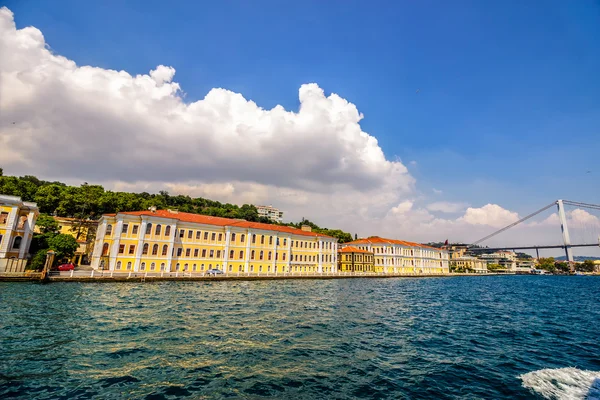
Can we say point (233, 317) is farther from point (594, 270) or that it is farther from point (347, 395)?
point (594, 270)

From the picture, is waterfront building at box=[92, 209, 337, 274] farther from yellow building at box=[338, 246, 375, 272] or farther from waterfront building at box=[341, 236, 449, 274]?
waterfront building at box=[341, 236, 449, 274]

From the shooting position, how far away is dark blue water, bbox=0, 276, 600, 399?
848 centimetres

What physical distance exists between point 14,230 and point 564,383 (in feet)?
169

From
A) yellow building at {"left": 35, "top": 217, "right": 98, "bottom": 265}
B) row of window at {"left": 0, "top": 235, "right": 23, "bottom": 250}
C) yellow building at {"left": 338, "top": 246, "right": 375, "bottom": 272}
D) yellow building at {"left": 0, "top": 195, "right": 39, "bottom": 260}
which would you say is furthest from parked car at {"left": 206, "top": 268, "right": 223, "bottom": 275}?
yellow building at {"left": 338, "top": 246, "right": 375, "bottom": 272}

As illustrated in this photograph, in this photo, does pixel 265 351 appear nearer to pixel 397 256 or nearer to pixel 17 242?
pixel 17 242

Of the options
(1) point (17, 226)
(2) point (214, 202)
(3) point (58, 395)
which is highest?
(2) point (214, 202)

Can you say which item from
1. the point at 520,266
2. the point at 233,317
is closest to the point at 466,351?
the point at 233,317

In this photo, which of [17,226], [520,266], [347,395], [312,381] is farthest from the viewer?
[520,266]

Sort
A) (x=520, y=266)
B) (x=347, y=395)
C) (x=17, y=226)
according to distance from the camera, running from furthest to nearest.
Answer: (x=520, y=266) < (x=17, y=226) < (x=347, y=395)

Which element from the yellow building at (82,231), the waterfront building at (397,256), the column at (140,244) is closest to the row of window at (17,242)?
the column at (140,244)

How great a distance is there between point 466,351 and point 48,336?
1839 centimetres

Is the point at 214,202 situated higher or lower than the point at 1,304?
higher

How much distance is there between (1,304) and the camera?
1817 cm

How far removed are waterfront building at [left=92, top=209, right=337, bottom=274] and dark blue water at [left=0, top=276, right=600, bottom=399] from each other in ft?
68.2
